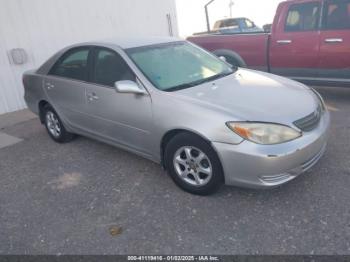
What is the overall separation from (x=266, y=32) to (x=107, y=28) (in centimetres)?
434

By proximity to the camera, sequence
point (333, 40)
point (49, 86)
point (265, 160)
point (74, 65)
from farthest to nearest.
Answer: point (333, 40) < point (49, 86) < point (74, 65) < point (265, 160)

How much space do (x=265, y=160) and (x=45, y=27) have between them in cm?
632

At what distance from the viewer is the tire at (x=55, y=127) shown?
15.7 feet

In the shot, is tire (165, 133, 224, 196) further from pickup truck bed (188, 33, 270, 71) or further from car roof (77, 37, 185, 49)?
pickup truck bed (188, 33, 270, 71)

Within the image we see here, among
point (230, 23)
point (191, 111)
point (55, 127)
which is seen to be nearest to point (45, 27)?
point (55, 127)

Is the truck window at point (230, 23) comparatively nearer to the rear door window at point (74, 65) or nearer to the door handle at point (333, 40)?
the door handle at point (333, 40)

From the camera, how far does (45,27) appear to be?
7.20 metres

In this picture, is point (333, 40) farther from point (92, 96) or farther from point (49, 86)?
point (49, 86)

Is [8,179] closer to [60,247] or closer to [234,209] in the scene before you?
[60,247]

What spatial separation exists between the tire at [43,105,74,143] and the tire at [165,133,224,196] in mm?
2174

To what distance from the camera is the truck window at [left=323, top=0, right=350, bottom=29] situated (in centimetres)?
504

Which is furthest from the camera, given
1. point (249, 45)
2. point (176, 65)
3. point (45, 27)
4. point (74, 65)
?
point (45, 27)

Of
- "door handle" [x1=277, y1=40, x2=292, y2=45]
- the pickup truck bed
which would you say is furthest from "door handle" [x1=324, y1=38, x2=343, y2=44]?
the pickup truck bed

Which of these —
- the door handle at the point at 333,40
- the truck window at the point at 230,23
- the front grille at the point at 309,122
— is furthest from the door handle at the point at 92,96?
the truck window at the point at 230,23
